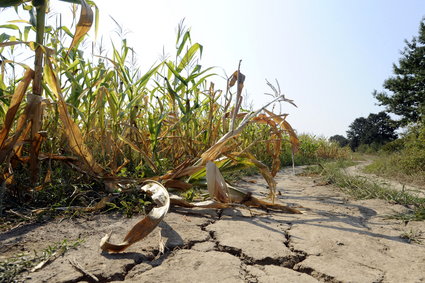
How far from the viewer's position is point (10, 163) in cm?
161

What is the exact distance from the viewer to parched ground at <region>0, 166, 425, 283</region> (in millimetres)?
1008

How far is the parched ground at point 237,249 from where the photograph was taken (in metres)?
1.01

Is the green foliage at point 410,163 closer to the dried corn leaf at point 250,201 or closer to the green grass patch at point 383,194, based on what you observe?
the green grass patch at point 383,194

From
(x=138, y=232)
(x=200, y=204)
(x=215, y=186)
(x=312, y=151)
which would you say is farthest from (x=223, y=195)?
(x=312, y=151)

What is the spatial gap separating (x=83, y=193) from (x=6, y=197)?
1.17ft

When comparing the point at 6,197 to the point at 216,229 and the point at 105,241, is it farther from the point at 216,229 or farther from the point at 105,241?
the point at 216,229

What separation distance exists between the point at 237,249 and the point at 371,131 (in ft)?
97.7

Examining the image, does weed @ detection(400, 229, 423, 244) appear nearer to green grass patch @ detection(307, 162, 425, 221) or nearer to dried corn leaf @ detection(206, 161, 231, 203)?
green grass patch @ detection(307, 162, 425, 221)

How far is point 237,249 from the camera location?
4.06 feet

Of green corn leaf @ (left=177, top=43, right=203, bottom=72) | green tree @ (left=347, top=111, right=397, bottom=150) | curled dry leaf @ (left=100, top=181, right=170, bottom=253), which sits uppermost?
green tree @ (left=347, top=111, right=397, bottom=150)

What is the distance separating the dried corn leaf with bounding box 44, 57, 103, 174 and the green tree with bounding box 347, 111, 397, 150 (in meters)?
25.8

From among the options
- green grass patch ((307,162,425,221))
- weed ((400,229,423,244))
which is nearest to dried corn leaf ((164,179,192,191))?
weed ((400,229,423,244))

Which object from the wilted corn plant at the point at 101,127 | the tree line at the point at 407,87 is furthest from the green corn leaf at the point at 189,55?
the tree line at the point at 407,87

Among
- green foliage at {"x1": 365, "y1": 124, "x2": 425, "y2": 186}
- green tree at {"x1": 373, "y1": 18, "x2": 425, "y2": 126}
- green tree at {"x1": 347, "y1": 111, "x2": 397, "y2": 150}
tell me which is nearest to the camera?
green foliage at {"x1": 365, "y1": 124, "x2": 425, "y2": 186}
